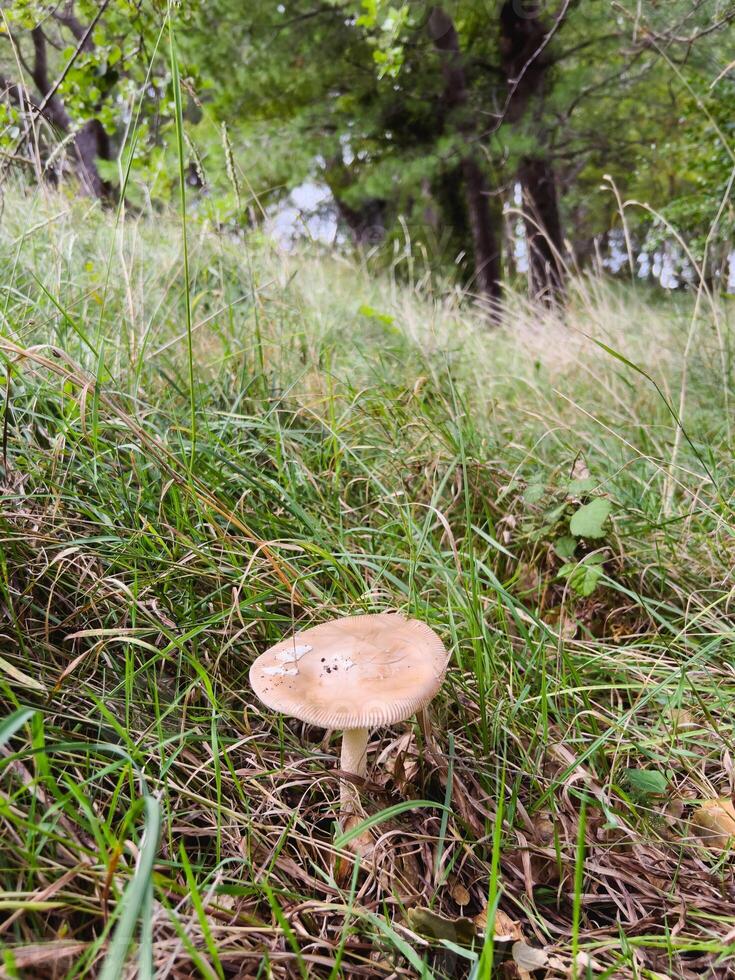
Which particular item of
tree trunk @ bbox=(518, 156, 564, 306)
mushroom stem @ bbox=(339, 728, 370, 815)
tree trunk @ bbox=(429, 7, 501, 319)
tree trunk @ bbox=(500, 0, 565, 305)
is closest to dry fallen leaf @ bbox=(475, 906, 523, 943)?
mushroom stem @ bbox=(339, 728, 370, 815)

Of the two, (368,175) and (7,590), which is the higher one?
(368,175)

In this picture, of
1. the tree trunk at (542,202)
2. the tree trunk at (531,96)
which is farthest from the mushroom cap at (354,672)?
the tree trunk at (542,202)

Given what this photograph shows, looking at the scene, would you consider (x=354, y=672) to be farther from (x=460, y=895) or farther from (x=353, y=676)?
(x=460, y=895)

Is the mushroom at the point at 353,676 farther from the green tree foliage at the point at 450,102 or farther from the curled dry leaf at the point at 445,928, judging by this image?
the green tree foliage at the point at 450,102

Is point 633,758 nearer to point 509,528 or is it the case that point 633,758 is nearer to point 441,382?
point 509,528

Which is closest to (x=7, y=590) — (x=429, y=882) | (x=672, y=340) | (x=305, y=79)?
(x=429, y=882)

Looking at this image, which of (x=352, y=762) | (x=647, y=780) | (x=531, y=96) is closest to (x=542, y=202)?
(x=531, y=96)

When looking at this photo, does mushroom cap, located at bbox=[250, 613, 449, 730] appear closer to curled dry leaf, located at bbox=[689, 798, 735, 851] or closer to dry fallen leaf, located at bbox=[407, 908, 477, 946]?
dry fallen leaf, located at bbox=[407, 908, 477, 946]
